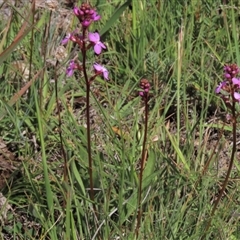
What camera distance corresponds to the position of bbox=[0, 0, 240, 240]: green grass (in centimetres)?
186

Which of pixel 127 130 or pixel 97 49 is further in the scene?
pixel 127 130

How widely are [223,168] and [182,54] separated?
570mm

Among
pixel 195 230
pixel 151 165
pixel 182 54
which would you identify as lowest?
pixel 195 230

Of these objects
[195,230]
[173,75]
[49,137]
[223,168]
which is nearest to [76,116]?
[49,137]

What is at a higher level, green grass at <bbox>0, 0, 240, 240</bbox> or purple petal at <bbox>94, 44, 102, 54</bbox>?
purple petal at <bbox>94, 44, 102, 54</bbox>

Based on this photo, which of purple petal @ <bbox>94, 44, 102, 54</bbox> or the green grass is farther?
the green grass

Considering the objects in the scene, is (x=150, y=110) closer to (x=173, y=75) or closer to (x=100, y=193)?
(x=173, y=75)

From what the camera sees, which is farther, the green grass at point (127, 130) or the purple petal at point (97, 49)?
the green grass at point (127, 130)

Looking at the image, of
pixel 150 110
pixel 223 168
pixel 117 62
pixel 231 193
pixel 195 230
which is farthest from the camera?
pixel 117 62

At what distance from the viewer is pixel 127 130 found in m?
2.30

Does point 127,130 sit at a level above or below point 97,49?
below

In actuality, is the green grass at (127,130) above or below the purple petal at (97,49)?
below

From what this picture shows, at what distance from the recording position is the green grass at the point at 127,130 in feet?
6.11

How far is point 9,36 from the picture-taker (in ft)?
8.67
